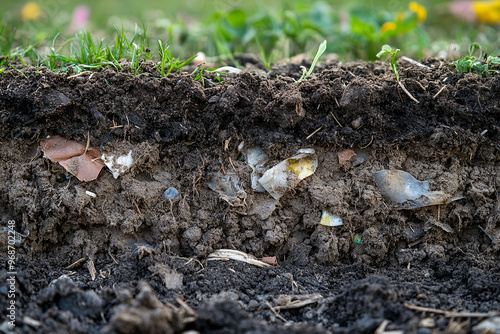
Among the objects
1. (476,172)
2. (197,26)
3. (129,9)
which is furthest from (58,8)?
(476,172)

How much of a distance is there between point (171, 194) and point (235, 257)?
50cm

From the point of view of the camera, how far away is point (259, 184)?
228cm

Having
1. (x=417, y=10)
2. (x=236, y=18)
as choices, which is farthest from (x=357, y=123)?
(x=236, y=18)

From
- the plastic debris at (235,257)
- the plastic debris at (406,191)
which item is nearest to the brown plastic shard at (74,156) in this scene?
the plastic debris at (235,257)

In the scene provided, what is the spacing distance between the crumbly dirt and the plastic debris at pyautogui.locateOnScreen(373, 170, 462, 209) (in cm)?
5

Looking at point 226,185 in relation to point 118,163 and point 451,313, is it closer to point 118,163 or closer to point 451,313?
point 118,163

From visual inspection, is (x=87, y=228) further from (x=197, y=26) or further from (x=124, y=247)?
(x=197, y=26)

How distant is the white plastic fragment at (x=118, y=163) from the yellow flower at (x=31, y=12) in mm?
3375

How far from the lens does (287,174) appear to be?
7.40ft

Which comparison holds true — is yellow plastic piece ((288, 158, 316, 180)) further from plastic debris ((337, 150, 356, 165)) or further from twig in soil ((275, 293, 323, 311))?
twig in soil ((275, 293, 323, 311))

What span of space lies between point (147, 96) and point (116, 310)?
1199mm

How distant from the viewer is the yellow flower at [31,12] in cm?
474

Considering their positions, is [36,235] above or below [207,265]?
above

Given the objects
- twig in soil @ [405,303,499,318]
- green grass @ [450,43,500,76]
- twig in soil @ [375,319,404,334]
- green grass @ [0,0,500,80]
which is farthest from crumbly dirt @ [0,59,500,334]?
green grass @ [0,0,500,80]
